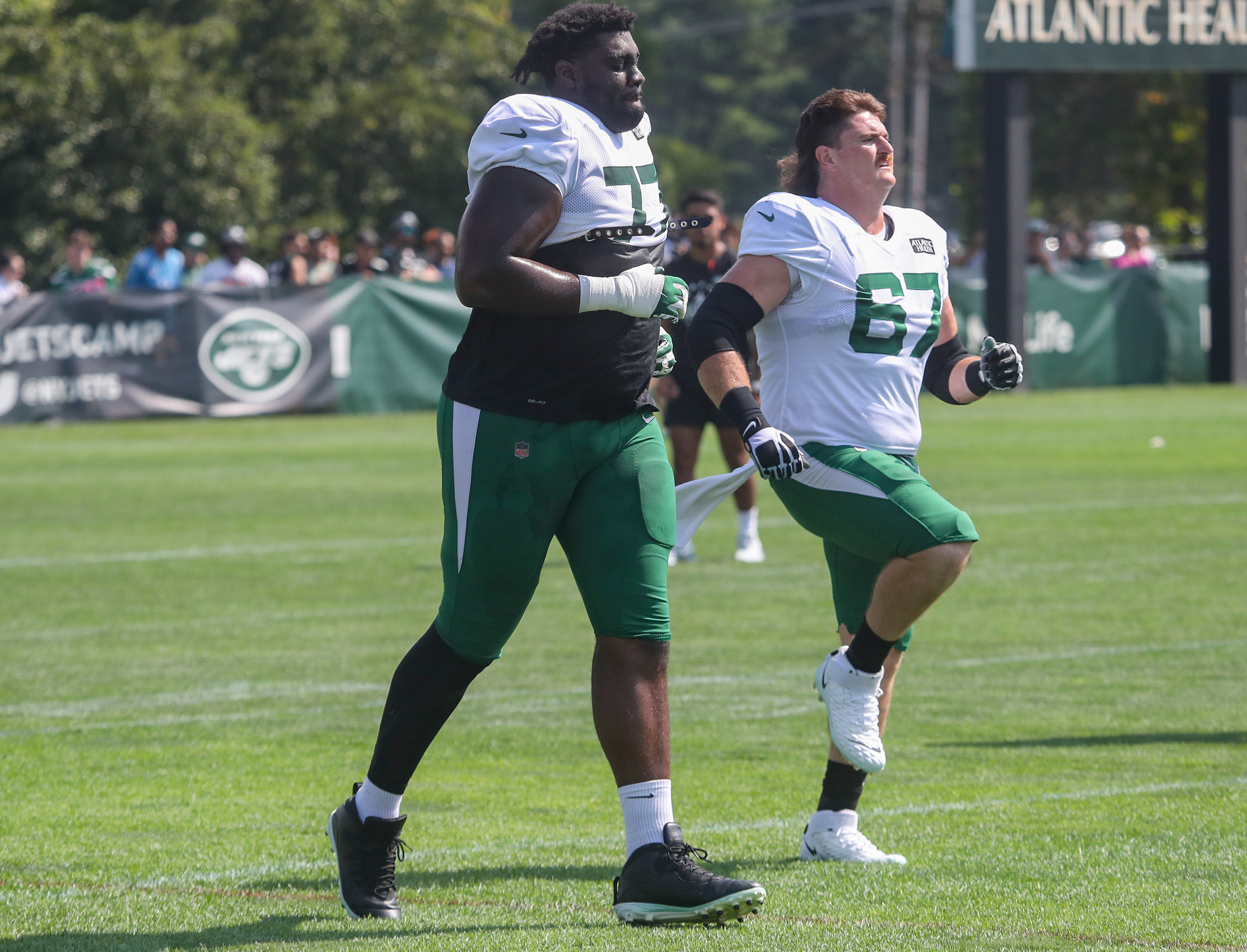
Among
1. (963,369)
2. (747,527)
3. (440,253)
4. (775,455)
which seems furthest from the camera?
(440,253)

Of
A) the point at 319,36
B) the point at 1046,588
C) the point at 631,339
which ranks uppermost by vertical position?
the point at 319,36

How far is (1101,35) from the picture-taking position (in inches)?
1175

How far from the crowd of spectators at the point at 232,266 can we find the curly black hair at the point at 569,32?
18.4 metres

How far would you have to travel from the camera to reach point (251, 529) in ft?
48.9

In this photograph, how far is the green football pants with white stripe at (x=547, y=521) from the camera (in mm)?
4750

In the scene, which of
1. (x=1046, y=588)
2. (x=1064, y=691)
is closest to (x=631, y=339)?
Answer: (x=1064, y=691)

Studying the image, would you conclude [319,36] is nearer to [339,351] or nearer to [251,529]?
[339,351]

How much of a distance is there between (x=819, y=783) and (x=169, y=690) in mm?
3224

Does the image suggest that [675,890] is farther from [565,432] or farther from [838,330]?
[838,330]

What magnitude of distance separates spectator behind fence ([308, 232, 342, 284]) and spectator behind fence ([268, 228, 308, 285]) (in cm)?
16

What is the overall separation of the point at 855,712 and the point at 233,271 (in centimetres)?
2036

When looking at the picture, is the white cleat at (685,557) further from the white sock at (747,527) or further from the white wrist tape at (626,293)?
the white wrist tape at (626,293)

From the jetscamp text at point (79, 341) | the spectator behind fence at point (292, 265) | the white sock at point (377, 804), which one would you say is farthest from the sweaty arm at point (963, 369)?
the spectator behind fence at point (292, 265)

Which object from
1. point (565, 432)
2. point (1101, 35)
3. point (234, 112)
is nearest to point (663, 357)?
point (565, 432)
